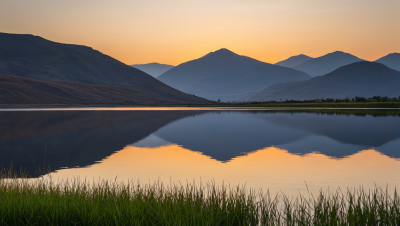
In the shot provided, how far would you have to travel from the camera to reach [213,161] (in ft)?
59.5

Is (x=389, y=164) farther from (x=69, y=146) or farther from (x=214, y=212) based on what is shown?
(x=69, y=146)

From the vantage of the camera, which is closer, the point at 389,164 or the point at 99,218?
the point at 99,218

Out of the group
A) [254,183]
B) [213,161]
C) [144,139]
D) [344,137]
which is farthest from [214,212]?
[344,137]

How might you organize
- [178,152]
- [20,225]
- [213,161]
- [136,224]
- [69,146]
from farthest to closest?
[69,146] < [178,152] < [213,161] < [20,225] < [136,224]

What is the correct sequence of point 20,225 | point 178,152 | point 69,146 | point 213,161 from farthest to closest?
point 69,146 → point 178,152 → point 213,161 → point 20,225

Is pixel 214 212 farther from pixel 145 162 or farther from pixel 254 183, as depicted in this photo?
pixel 145 162

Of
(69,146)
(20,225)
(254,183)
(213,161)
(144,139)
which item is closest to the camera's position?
(20,225)

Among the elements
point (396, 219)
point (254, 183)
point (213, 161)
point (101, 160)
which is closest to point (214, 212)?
point (396, 219)

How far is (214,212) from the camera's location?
25.3ft

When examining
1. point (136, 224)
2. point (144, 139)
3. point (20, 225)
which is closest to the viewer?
point (136, 224)

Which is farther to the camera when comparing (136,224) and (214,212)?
(214,212)

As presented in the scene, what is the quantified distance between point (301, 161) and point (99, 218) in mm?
13020

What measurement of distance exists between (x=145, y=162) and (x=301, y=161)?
26.0ft

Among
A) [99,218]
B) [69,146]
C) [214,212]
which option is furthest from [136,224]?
[69,146]
